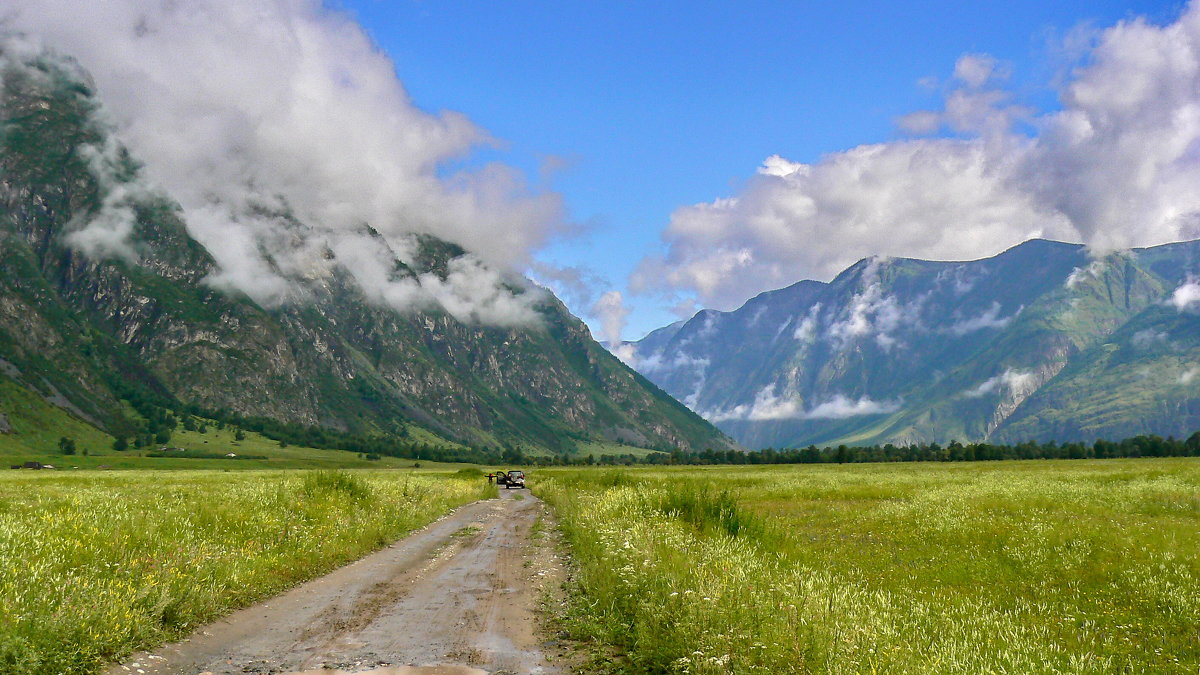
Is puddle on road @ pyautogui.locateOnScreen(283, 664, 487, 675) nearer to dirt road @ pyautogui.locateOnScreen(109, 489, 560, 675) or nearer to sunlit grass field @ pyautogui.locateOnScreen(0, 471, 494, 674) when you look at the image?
dirt road @ pyautogui.locateOnScreen(109, 489, 560, 675)

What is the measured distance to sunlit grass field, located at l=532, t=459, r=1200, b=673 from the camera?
1034 cm

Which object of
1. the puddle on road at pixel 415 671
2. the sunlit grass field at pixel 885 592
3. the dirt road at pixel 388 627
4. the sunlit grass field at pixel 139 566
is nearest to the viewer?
the sunlit grass field at pixel 885 592

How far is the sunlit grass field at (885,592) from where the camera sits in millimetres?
10335

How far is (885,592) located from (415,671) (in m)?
10.1

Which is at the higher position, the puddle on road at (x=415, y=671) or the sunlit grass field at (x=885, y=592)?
the sunlit grass field at (x=885, y=592)

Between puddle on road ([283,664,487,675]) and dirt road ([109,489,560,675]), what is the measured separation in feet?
0.06

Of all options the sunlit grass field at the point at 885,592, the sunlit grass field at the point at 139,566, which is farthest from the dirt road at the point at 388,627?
the sunlit grass field at the point at 885,592

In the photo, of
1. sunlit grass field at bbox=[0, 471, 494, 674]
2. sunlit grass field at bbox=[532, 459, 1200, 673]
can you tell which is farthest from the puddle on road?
sunlit grass field at bbox=[0, 471, 494, 674]

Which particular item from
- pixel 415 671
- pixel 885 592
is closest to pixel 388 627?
Result: pixel 415 671

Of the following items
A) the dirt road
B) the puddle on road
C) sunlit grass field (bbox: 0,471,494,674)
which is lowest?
the dirt road

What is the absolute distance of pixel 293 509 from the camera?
2817cm

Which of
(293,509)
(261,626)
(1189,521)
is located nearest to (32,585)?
(261,626)

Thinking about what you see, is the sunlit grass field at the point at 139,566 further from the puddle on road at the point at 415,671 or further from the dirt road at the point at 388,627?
the puddle on road at the point at 415,671

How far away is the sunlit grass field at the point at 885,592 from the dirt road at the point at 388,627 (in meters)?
1.65
